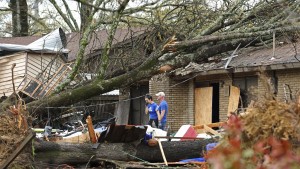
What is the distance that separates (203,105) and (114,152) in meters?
9.44

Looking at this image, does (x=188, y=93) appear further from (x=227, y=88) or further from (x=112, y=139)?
(x=112, y=139)

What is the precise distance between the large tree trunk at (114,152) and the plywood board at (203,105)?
8.20 meters

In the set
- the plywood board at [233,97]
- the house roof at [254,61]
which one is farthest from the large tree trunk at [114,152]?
the plywood board at [233,97]

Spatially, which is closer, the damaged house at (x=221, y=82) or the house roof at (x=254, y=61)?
the house roof at (x=254, y=61)

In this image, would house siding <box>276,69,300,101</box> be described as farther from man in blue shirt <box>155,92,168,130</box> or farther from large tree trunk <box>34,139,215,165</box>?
large tree trunk <box>34,139,215,165</box>

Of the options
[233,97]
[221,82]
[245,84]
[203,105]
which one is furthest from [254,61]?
[203,105]

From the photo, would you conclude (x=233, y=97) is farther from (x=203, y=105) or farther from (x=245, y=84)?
(x=203, y=105)

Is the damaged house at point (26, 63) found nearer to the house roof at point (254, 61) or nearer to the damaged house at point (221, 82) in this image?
the damaged house at point (221, 82)

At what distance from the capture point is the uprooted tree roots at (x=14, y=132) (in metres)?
6.86

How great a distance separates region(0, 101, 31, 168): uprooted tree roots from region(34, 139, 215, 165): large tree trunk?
680 mm

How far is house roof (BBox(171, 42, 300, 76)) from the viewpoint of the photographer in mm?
13205

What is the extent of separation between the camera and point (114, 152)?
816 centimetres

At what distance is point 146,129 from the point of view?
8.32 m

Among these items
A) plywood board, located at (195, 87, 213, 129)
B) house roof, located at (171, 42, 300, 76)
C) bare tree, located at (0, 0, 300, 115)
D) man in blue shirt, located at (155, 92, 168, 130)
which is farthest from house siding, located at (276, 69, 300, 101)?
plywood board, located at (195, 87, 213, 129)
